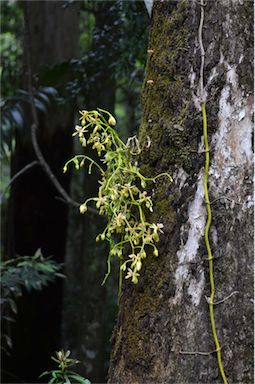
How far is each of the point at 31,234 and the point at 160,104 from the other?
4362 millimetres

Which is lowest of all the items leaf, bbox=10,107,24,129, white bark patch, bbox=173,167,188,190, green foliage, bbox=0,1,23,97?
white bark patch, bbox=173,167,188,190

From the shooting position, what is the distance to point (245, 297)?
1.39 metres

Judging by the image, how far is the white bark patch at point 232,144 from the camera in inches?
56.4

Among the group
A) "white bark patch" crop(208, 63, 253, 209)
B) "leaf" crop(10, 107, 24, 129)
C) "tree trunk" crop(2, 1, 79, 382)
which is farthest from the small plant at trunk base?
"tree trunk" crop(2, 1, 79, 382)

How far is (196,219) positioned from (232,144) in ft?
0.63

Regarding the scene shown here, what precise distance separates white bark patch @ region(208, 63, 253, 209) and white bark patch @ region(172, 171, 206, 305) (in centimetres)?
5

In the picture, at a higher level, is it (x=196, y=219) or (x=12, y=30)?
(x=12, y=30)

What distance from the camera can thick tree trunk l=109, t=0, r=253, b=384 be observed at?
1.39m

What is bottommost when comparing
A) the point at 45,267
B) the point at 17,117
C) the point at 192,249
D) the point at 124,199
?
the point at 45,267

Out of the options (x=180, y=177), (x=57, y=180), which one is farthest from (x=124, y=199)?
(x=57, y=180)

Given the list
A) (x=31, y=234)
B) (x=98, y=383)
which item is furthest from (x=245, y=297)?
(x=31, y=234)

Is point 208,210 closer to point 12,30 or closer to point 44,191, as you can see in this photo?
point 44,191

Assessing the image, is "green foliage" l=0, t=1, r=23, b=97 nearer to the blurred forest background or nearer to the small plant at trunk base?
the blurred forest background

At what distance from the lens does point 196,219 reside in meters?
1.44
